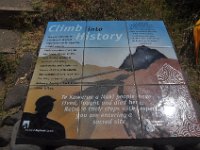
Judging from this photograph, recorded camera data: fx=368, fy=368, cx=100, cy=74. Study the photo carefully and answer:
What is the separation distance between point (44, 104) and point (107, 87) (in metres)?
0.53

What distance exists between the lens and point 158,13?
4246 mm

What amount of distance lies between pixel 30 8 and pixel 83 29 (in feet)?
2.94

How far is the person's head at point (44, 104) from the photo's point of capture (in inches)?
113

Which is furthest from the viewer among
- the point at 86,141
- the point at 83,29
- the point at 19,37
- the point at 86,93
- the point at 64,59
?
the point at 19,37

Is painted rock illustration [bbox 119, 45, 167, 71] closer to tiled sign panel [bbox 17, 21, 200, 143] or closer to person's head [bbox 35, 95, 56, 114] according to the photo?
tiled sign panel [bbox 17, 21, 200, 143]

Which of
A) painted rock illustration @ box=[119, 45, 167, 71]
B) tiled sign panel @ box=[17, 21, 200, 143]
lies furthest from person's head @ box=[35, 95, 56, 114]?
painted rock illustration @ box=[119, 45, 167, 71]

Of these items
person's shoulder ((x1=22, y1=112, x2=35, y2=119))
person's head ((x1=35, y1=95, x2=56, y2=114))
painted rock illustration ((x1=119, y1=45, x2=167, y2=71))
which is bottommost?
person's shoulder ((x1=22, y1=112, x2=35, y2=119))

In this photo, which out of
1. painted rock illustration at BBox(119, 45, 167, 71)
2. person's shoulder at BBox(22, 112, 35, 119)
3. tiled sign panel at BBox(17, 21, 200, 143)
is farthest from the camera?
painted rock illustration at BBox(119, 45, 167, 71)

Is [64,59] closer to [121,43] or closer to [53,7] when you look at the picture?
[121,43]

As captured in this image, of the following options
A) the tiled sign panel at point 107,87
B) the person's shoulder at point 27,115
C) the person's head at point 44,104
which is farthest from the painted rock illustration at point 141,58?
the person's shoulder at point 27,115

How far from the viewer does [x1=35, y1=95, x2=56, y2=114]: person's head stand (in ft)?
9.43

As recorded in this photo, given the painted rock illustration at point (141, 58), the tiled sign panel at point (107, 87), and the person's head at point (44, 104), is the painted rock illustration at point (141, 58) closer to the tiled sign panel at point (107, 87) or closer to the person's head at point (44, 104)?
the tiled sign panel at point (107, 87)

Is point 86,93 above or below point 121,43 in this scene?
below

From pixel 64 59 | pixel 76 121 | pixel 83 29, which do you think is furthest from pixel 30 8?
pixel 76 121
